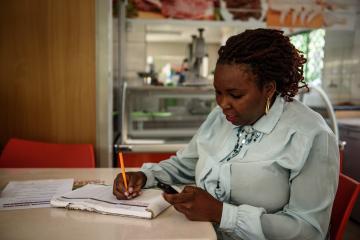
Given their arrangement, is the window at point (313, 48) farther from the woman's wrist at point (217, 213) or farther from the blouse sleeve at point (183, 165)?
the woman's wrist at point (217, 213)

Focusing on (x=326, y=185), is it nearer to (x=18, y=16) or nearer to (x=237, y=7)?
(x=18, y=16)

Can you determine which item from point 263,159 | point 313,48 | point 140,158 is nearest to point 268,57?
point 263,159

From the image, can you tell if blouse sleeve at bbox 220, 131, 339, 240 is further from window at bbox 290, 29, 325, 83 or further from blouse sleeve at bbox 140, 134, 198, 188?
window at bbox 290, 29, 325, 83

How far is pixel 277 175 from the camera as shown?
1155mm

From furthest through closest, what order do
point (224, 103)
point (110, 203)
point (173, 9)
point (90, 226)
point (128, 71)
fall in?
point (128, 71) < point (173, 9) < point (224, 103) < point (110, 203) < point (90, 226)

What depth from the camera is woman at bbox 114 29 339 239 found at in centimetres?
106

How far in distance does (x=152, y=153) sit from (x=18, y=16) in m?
1.25

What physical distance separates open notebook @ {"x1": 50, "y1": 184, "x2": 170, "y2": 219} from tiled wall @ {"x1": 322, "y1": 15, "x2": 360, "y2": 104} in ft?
12.4

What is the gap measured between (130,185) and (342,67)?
12.8 feet

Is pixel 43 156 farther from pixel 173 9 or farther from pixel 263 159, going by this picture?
pixel 173 9

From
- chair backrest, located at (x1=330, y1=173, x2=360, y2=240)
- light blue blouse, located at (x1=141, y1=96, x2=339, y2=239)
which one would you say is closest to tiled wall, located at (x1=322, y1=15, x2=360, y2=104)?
chair backrest, located at (x1=330, y1=173, x2=360, y2=240)

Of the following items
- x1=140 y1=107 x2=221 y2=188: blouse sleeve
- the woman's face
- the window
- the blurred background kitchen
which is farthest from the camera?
the window

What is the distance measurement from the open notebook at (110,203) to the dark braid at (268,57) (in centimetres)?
52

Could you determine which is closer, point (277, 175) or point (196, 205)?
point (196, 205)
